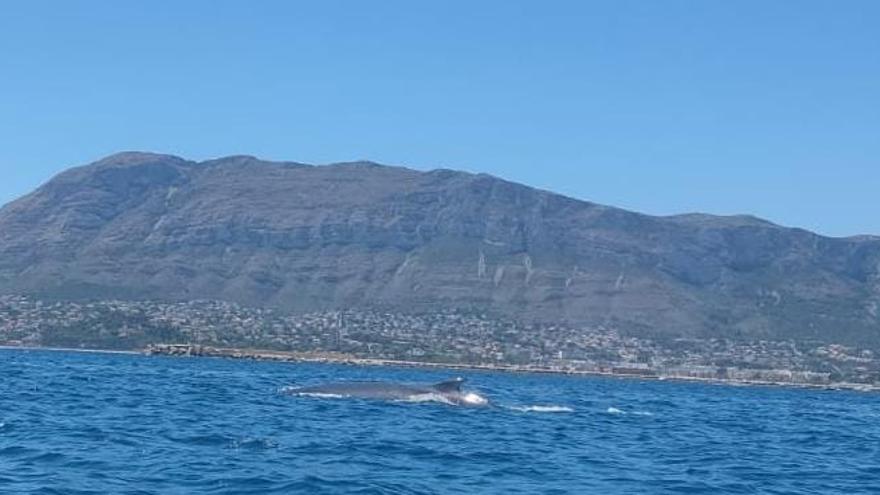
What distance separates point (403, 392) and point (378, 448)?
2664cm

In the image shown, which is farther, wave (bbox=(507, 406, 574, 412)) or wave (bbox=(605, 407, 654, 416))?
wave (bbox=(605, 407, 654, 416))

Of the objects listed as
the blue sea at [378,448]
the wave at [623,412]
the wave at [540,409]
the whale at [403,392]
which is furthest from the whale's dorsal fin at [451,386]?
the wave at [623,412]

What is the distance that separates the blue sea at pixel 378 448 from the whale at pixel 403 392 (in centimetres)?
145

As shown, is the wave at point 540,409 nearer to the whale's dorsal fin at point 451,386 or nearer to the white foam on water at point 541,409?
the white foam on water at point 541,409

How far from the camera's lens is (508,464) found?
41.4 metres

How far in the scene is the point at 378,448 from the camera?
43.7 meters

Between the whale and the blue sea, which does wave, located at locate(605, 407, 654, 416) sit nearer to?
the blue sea

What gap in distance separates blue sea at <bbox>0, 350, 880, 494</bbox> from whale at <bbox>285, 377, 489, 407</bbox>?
1.45 metres

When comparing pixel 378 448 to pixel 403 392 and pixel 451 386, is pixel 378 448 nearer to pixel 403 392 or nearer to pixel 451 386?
pixel 403 392

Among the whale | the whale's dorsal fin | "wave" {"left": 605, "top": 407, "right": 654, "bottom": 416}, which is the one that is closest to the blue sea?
the whale

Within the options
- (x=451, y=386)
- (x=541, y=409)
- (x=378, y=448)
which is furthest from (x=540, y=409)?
(x=378, y=448)

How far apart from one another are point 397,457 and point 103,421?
11.8 metres

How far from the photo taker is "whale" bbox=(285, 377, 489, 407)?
69.6 m

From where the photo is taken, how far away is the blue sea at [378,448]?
3525cm
